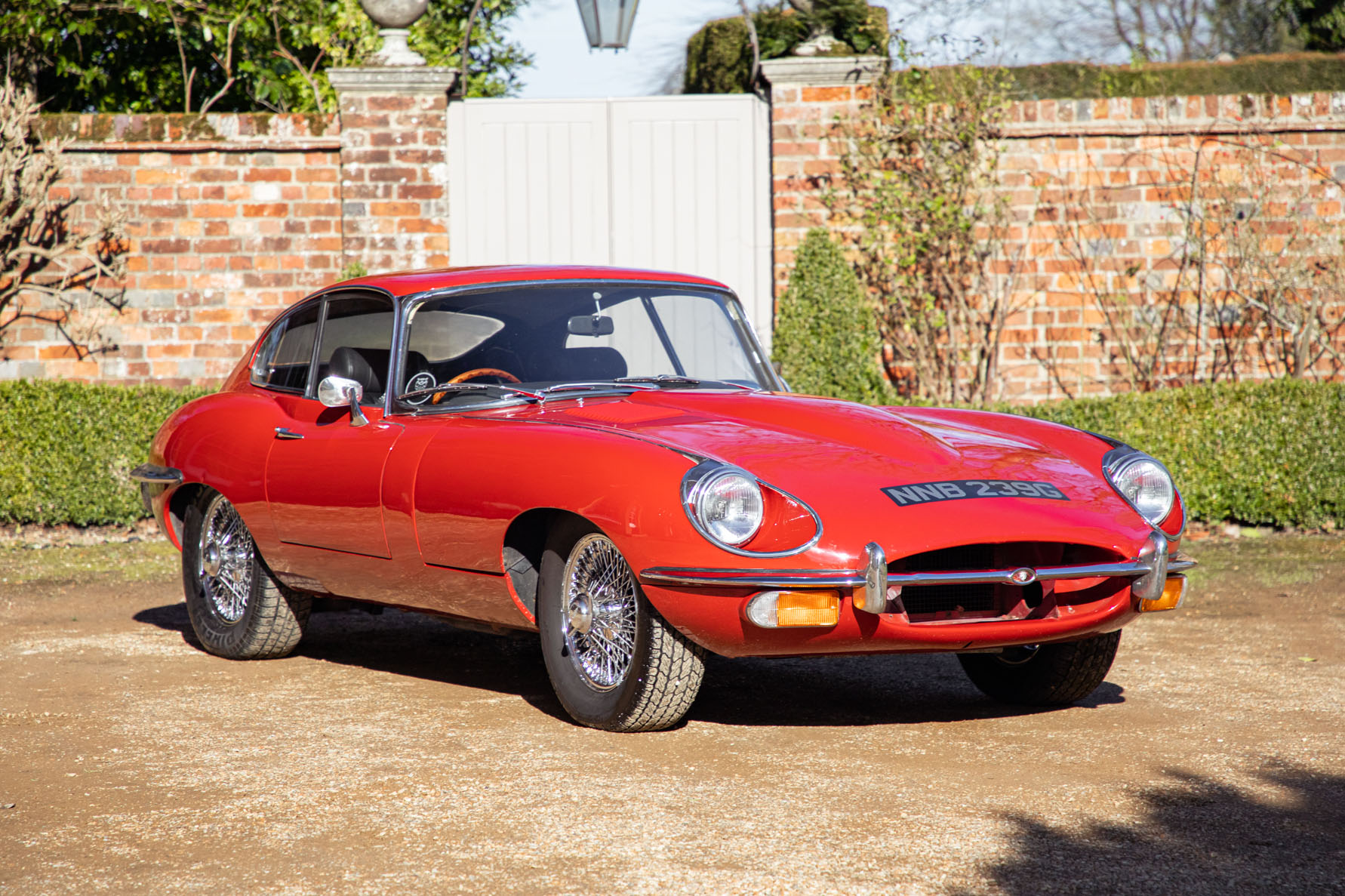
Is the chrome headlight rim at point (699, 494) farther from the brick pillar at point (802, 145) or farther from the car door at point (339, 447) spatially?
the brick pillar at point (802, 145)

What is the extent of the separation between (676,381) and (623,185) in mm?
5760

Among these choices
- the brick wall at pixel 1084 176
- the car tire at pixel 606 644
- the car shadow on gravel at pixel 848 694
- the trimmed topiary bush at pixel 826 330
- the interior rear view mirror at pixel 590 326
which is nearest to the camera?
the car tire at pixel 606 644

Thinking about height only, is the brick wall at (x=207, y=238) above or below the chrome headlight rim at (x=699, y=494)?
above

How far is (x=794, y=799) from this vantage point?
361cm

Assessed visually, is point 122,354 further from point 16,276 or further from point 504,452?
point 504,452

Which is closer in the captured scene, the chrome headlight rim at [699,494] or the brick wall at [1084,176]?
the chrome headlight rim at [699,494]

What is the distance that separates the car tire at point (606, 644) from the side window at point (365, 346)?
120 cm

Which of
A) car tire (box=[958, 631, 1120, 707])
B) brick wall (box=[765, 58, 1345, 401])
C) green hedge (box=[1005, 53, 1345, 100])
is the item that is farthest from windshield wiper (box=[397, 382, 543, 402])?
green hedge (box=[1005, 53, 1345, 100])

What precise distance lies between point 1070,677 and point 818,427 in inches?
46.4

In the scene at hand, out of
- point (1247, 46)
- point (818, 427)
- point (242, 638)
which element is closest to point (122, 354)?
point (242, 638)

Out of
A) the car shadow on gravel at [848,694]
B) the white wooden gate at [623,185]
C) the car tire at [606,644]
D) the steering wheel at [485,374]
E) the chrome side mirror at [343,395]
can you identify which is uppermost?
the white wooden gate at [623,185]

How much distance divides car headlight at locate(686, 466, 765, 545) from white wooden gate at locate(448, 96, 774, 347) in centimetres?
668

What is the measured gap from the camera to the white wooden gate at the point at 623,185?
34.9 feet

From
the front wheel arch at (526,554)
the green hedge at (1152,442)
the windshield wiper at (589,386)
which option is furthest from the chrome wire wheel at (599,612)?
the green hedge at (1152,442)
